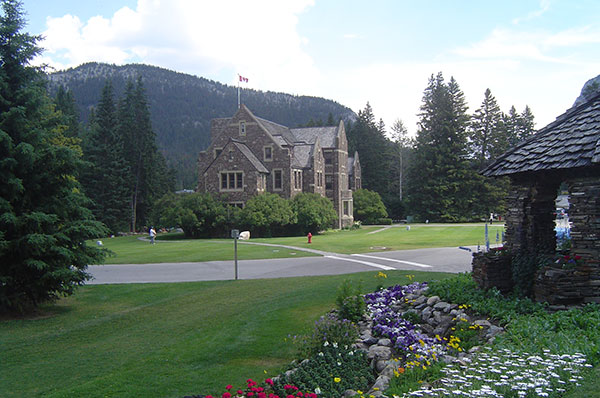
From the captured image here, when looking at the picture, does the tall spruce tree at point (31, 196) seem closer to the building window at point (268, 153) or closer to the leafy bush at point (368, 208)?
the building window at point (268, 153)

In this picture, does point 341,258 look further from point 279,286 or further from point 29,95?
point 29,95

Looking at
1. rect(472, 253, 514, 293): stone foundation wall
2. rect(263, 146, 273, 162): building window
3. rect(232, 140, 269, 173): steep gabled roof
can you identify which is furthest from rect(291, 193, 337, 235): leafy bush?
rect(472, 253, 514, 293): stone foundation wall

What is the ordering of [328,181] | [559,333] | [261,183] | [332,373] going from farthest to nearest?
[328,181]
[261,183]
[332,373]
[559,333]

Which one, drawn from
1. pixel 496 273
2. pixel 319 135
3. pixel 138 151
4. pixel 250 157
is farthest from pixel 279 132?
pixel 496 273

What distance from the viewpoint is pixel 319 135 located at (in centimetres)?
6262

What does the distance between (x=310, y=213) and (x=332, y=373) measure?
41380 mm

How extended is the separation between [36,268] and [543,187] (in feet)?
43.5

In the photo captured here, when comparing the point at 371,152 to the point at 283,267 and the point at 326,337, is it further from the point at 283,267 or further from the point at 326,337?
the point at 326,337

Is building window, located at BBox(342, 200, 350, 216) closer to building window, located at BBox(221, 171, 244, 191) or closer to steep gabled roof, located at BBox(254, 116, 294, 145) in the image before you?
steep gabled roof, located at BBox(254, 116, 294, 145)

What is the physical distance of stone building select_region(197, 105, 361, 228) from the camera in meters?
50.1

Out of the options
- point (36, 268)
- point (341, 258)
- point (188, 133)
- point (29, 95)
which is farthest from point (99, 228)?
point (188, 133)

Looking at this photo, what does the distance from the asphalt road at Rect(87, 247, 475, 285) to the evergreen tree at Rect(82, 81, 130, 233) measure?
39.6 m

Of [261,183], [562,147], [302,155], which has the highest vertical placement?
[302,155]

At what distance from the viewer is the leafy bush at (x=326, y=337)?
890cm
